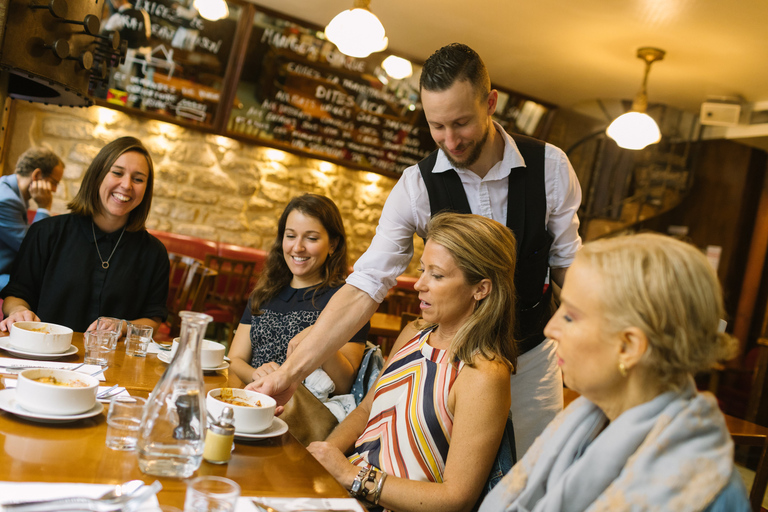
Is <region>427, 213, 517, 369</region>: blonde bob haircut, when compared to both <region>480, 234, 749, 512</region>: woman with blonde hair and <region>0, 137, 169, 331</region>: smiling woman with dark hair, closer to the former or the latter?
<region>480, 234, 749, 512</region>: woman with blonde hair

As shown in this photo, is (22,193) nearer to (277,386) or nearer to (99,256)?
(99,256)

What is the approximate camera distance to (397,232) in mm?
2057

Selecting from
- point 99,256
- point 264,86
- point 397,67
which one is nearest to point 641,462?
point 99,256

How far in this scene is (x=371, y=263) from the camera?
196 centimetres

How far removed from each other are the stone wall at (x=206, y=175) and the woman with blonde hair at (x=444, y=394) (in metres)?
3.86

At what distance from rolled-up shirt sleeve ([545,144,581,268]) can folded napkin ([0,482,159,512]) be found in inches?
59.7

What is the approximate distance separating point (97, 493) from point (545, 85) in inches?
219

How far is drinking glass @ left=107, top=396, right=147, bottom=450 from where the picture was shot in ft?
3.67

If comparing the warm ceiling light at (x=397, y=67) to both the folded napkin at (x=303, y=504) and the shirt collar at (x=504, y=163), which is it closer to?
the shirt collar at (x=504, y=163)

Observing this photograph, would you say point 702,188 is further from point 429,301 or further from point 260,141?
point 429,301

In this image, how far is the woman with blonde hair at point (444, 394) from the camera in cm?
143

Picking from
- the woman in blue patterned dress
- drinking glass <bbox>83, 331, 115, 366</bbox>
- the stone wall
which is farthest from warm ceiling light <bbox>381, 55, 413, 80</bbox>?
drinking glass <bbox>83, 331, 115, 366</bbox>

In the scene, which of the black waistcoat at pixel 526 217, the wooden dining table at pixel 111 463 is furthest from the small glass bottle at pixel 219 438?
the black waistcoat at pixel 526 217

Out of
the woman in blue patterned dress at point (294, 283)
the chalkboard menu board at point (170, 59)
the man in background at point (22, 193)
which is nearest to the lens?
the woman in blue patterned dress at point (294, 283)
